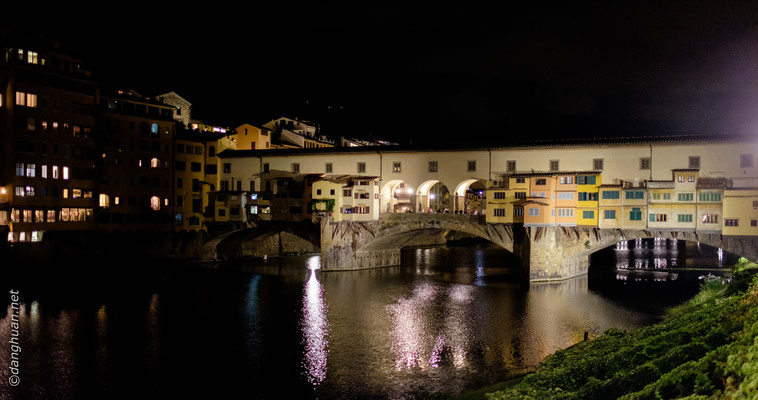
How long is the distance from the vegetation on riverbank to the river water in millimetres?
5611

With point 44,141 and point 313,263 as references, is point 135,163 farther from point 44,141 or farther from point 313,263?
point 313,263

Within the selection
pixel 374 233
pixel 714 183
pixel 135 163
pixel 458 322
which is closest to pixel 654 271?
pixel 714 183

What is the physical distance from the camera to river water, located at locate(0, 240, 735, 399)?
19109 mm

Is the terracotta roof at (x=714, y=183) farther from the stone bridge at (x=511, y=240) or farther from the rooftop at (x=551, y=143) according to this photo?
the stone bridge at (x=511, y=240)

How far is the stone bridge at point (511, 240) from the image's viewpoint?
120ft

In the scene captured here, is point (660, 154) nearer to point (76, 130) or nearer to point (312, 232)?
point (312, 232)

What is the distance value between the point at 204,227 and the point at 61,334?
2976 cm

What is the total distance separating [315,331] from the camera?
2591cm

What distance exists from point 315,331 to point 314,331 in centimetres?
5

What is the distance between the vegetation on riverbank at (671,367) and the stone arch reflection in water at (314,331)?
9230 millimetres

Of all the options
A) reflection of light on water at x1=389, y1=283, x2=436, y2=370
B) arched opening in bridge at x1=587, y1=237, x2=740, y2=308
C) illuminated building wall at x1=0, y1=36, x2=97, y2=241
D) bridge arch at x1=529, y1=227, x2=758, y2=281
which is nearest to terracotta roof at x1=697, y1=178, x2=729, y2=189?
bridge arch at x1=529, y1=227, x2=758, y2=281

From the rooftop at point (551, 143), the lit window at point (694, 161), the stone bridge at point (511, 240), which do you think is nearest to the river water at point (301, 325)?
the stone bridge at point (511, 240)

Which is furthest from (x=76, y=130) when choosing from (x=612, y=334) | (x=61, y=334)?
(x=612, y=334)

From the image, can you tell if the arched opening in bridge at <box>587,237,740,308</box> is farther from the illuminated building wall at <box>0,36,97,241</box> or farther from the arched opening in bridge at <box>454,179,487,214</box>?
the illuminated building wall at <box>0,36,97,241</box>
